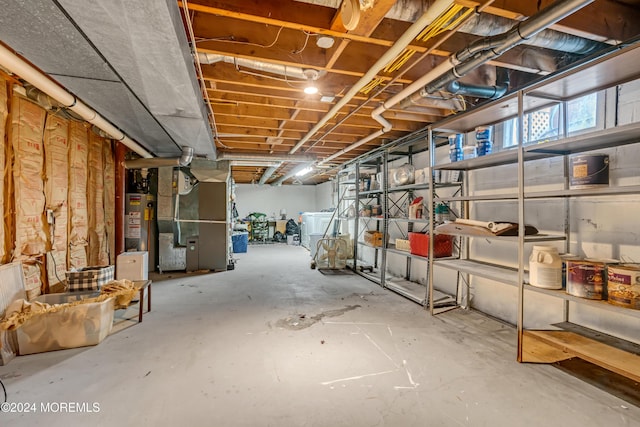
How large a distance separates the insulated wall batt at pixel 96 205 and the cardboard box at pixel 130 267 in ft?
3.03

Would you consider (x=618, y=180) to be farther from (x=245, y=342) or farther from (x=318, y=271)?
(x=318, y=271)

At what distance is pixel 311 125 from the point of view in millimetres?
4324

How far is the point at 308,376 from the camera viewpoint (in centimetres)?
214

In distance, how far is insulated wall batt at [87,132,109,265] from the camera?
4.16 meters

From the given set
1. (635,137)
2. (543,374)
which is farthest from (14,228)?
(635,137)

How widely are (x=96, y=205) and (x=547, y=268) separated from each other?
548cm

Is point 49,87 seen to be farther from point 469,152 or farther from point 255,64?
point 469,152

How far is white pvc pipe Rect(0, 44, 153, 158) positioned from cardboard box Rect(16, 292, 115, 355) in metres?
1.89

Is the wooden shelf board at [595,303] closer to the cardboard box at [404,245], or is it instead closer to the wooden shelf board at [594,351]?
the wooden shelf board at [594,351]

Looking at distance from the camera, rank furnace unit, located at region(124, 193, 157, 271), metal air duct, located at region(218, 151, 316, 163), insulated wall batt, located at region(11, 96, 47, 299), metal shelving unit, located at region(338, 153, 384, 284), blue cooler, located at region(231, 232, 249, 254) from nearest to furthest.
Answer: insulated wall batt, located at region(11, 96, 47, 299)
furnace unit, located at region(124, 193, 157, 271)
metal shelving unit, located at region(338, 153, 384, 284)
metal air duct, located at region(218, 151, 316, 163)
blue cooler, located at region(231, 232, 249, 254)

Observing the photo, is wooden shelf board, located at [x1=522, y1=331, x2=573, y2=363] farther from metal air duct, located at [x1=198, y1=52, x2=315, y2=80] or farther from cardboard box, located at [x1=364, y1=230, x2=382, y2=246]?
metal air duct, located at [x1=198, y1=52, x2=315, y2=80]

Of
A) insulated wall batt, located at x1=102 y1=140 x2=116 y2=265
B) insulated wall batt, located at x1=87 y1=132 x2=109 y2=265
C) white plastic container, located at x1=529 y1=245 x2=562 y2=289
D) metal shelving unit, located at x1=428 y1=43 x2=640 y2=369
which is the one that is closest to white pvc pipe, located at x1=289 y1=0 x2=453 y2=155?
metal shelving unit, located at x1=428 y1=43 x2=640 y2=369

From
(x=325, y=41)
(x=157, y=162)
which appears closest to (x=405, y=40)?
(x=325, y=41)

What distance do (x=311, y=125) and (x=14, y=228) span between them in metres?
3.51
